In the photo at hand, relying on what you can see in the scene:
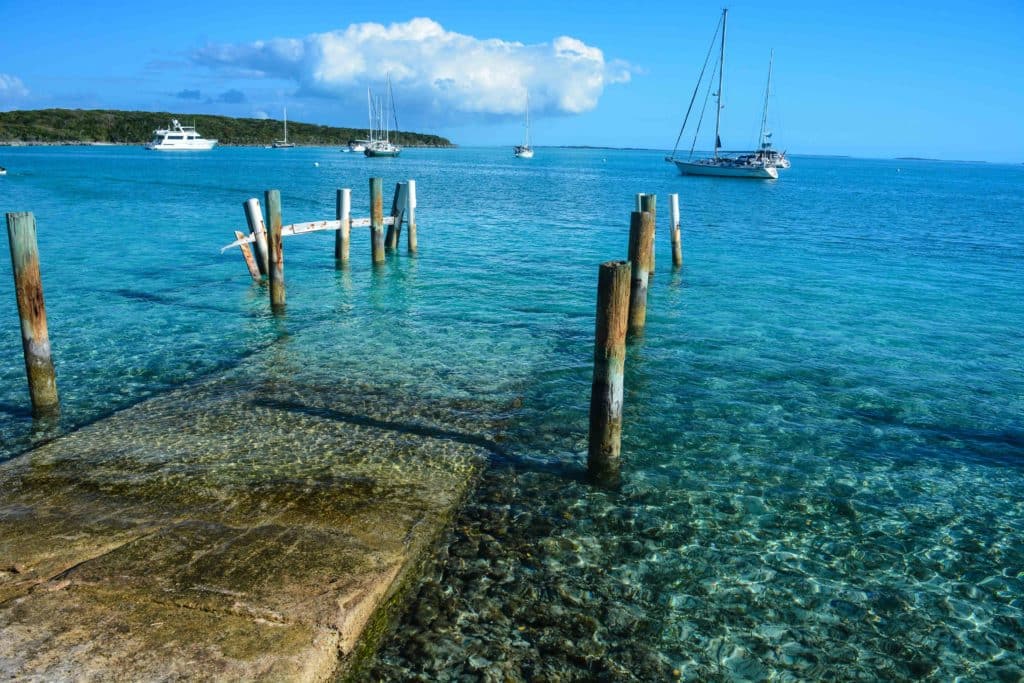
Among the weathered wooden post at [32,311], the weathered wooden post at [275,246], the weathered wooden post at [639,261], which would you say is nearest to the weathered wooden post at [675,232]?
the weathered wooden post at [639,261]

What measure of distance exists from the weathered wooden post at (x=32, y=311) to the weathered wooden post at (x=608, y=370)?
6.77 meters

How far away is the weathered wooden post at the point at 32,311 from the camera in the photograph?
869 cm

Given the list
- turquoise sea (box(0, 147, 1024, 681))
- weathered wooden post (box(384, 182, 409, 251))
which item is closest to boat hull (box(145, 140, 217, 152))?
turquoise sea (box(0, 147, 1024, 681))

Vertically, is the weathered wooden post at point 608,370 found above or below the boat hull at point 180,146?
below

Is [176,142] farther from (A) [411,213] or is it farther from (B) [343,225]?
(B) [343,225]

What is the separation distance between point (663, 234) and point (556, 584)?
28956 millimetres

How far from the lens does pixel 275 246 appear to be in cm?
1488

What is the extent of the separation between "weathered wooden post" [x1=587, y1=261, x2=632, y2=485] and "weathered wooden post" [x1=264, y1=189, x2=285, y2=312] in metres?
9.05

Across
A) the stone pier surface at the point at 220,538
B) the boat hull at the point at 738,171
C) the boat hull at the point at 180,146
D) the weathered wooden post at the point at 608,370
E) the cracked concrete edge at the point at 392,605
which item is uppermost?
the boat hull at the point at 180,146

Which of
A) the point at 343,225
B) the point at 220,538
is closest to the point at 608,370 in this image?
the point at 220,538

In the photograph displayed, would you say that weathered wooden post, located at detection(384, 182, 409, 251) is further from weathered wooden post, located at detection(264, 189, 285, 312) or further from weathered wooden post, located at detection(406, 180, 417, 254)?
weathered wooden post, located at detection(264, 189, 285, 312)

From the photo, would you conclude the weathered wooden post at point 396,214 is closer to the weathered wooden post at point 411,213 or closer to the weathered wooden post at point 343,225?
the weathered wooden post at point 411,213

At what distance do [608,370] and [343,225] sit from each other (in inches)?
560

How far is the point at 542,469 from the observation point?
7957mm
